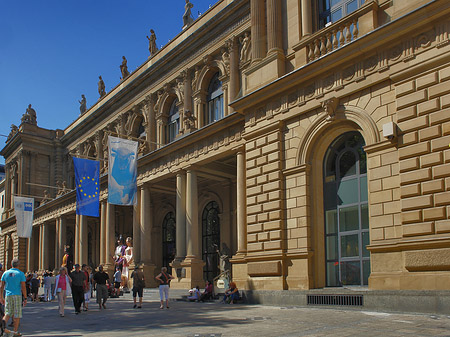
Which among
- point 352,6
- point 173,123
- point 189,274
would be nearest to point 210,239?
point 189,274

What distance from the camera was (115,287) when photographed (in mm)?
24250

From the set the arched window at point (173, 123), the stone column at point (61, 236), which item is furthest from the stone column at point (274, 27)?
the stone column at point (61, 236)

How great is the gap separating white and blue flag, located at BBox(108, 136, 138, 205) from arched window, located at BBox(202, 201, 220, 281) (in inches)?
305

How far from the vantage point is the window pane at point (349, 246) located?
15.7m

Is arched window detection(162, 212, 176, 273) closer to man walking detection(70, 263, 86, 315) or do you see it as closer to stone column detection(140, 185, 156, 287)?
stone column detection(140, 185, 156, 287)

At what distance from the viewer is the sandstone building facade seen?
1304 cm

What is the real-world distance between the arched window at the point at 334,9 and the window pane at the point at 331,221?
693 centimetres

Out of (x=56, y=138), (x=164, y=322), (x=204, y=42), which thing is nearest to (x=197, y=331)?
(x=164, y=322)

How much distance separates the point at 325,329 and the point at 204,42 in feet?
69.2

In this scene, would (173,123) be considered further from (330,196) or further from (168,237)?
(330,196)

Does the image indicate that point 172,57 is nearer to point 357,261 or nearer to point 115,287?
point 115,287

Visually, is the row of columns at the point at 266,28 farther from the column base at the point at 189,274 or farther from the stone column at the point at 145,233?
the stone column at the point at 145,233

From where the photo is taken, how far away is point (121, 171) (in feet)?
77.4

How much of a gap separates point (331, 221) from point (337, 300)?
292cm
